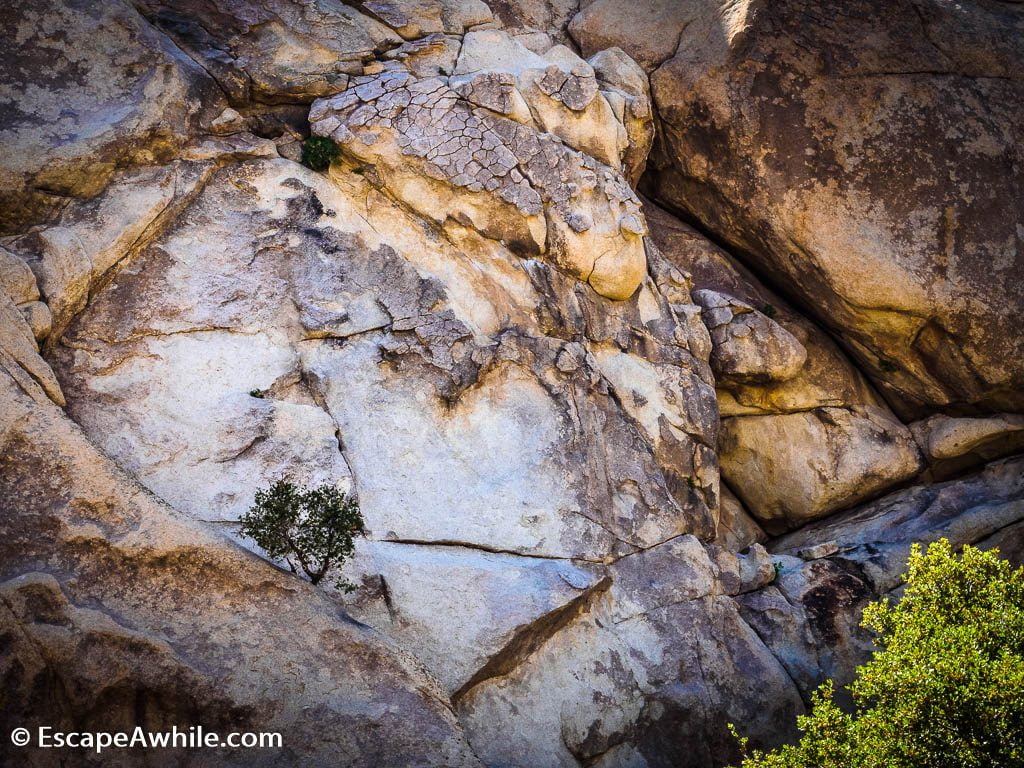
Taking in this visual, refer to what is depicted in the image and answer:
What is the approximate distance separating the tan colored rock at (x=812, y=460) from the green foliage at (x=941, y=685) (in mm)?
6438

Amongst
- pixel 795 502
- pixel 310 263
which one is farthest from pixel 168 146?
pixel 795 502

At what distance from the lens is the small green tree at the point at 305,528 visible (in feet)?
32.7

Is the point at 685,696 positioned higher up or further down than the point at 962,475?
further down

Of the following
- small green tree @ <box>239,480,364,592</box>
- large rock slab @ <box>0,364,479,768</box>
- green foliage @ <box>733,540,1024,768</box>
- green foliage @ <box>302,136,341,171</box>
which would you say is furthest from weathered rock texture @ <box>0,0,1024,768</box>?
green foliage @ <box>733,540,1024,768</box>

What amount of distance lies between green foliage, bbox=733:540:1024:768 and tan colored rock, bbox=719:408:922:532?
253 inches

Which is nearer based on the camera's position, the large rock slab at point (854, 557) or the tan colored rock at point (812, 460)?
the large rock slab at point (854, 557)

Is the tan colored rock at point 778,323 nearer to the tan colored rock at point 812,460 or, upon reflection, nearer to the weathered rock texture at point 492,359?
the weathered rock texture at point 492,359

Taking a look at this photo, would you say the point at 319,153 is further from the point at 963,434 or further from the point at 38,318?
the point at 963,434

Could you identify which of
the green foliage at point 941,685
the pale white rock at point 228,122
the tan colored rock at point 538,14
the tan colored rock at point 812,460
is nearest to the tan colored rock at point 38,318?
the pale white rock at point 228,122

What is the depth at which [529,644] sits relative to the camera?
37.8 ft

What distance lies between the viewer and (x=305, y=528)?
33.3ft

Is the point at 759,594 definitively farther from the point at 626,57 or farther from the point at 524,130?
the point at 626,57

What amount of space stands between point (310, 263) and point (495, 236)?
3014mm

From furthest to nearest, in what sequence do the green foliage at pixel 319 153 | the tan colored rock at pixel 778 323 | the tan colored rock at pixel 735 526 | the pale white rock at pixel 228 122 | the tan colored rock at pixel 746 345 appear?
the tan colored rock at pixel 778 323 → the tan colored rock at pixel 735 526 → the tan colored rock at pixel 746 345 → the green foliage at pixel 319 153 → the pale white rock at pixel 228 122
